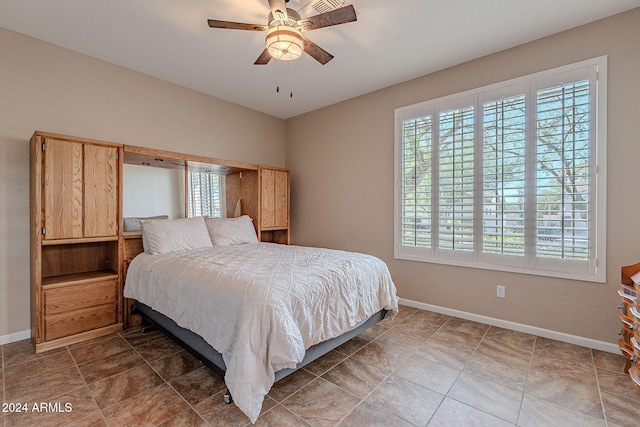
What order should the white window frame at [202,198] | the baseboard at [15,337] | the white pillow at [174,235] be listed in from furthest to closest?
the white window frame at [202,198] → the white pillow at [174,235] → the baseboard at [15,337]

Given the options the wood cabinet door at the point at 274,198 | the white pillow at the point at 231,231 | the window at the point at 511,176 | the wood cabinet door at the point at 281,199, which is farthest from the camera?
the wood cabinet door at the point at 281,199

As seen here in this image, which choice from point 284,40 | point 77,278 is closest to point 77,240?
point 77,278

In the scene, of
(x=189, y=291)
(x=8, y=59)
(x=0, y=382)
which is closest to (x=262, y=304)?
(x=189, y=291)

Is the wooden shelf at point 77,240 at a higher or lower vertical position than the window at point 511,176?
lower

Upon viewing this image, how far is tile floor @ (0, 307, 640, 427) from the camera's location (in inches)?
64.6

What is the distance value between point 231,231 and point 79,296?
156cm

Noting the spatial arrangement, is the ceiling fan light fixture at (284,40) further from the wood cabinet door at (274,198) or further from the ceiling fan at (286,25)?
the wood cabinet door at (274,198)

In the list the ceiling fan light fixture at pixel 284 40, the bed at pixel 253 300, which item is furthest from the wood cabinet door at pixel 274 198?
the ceiling fan light fixture at pixel 284 40

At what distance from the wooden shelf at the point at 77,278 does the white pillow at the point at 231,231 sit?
1.05 meters

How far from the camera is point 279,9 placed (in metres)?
1.89

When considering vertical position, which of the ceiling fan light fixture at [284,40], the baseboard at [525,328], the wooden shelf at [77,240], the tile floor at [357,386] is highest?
the ceiling fan light fixture at [284,40]

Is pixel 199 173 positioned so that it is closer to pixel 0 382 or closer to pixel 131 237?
pixel 131 237

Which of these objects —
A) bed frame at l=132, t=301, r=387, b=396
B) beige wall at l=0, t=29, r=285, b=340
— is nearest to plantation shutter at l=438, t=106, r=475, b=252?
bed frame at l=132, t=301, r=387, b=396

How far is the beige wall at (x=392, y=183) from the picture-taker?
2.31 metres
